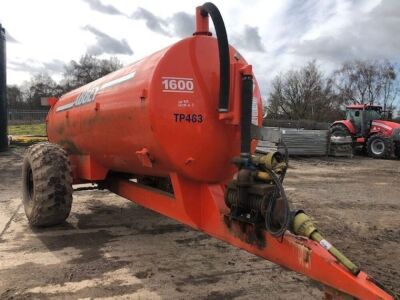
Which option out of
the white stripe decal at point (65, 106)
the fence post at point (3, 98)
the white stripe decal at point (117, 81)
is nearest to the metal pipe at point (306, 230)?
the white stripe decal at point (117, 81)

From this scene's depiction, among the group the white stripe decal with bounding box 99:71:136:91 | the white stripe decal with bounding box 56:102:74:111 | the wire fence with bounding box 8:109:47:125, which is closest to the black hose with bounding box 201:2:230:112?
the white stripe decal with bounding box 99:71:136:91

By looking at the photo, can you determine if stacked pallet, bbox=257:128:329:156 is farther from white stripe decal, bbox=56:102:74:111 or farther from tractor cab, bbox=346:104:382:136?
white stripe decal, bbox=56:102:74:111

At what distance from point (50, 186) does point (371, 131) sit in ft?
54.2

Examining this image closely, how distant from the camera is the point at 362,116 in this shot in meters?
Answer: 19.1

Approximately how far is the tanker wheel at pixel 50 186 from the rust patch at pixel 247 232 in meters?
2.69

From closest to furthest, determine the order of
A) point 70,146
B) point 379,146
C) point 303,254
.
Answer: point 303,254, point 70,146, point 379,146

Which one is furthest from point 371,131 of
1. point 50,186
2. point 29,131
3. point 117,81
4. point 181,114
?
point 29,131

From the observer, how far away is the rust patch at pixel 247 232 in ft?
10.4

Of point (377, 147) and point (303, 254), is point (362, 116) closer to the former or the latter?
point (377, 147)

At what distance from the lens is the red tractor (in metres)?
18.3

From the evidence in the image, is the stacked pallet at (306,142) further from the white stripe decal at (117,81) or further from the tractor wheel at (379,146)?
the white stripe decal at (117,81)

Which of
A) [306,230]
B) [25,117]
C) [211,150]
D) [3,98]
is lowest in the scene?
[306,230]

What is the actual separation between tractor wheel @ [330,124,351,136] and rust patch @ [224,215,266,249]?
1682 centimetres

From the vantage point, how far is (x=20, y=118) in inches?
1624
